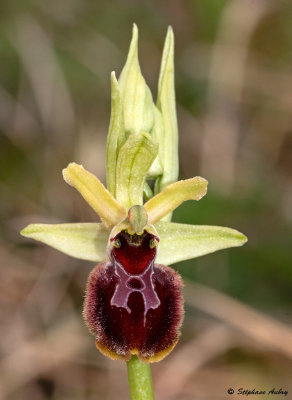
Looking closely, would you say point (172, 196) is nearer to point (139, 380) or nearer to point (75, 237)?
point (75, 237)

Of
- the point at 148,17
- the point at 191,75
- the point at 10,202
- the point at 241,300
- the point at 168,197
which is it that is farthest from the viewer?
the point at 148,17

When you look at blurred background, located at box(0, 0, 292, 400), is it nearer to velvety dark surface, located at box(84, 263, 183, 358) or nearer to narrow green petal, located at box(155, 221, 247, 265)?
narrow green petal, located at box(155, 221, 247, 265)

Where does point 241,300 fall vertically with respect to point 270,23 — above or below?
below

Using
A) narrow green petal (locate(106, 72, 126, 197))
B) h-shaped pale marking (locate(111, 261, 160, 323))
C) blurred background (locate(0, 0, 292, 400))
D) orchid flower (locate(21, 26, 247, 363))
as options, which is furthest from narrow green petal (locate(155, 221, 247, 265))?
blurred background (locate(0, 0, 292, 400))

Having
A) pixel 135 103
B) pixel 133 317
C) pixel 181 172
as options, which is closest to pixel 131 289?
pixel 133 317

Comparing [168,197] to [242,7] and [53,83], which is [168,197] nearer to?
[53,83]

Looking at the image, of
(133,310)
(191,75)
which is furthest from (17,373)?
(191,75)
